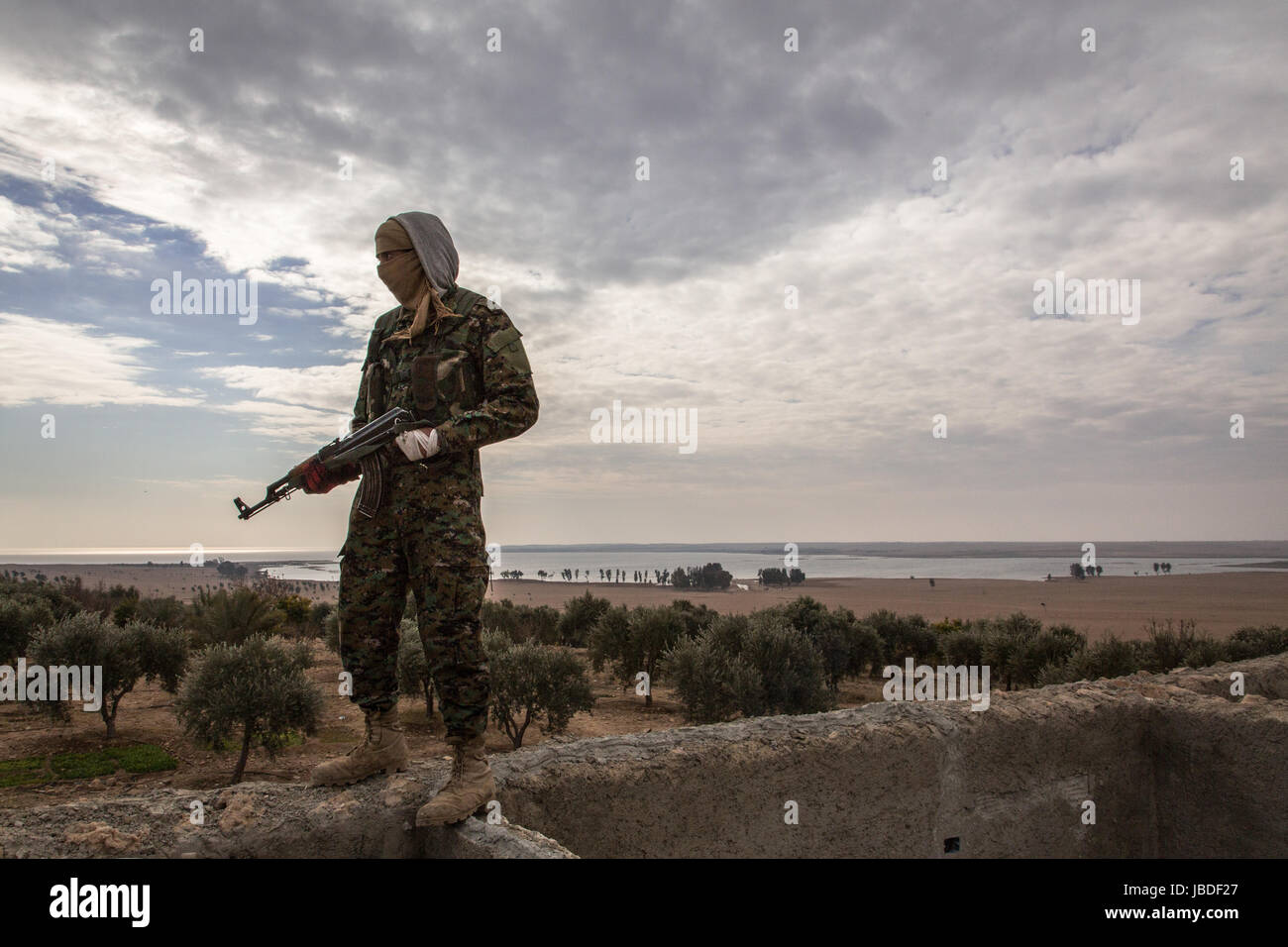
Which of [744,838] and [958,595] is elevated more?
[744,838]

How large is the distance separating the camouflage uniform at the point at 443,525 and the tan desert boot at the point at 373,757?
0.21ft

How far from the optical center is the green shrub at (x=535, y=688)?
44.0 ft

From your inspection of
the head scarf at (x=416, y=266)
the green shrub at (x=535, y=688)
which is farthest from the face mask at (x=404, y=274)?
the green shrub at (x=535, y=688)

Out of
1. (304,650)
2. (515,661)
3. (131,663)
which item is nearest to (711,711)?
(515,661)

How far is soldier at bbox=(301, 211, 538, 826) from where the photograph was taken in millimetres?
2900

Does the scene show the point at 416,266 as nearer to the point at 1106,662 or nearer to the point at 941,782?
the point at 941,782

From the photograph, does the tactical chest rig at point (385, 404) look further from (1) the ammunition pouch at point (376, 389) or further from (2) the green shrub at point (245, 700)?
(2) the green shrub at point (245, 700)

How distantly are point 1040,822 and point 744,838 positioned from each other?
1831mm

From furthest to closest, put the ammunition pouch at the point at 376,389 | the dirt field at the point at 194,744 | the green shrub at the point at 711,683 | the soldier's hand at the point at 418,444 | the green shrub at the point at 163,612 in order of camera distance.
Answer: the green shrub at the point at 163,612
the green shrub at the point at 711,683
the dirt field at the point at 194,744
the ammunition pouch at the point at 376,389
the soldier's hand at the point at 418,444

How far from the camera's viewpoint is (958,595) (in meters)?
48.7
